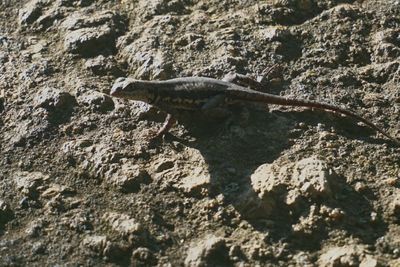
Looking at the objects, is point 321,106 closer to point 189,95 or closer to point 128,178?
point 189,95

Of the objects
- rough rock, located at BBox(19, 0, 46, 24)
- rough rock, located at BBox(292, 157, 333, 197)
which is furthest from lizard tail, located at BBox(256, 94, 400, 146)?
rough rock, located at BBox(19, 0, 46, 24)

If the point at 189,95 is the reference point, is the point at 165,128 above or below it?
A: below

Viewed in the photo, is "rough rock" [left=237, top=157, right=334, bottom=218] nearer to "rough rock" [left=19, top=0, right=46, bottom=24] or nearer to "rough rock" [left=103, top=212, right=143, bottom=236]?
"rough rock" [left=103, top=212, right=143, bottom=236]

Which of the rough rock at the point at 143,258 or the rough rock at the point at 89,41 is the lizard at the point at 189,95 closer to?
the rough rock at the point at 89,41

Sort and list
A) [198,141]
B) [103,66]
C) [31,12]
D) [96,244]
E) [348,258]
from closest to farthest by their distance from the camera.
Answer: [348,258]
[96,244]
[198,141]
[103,66]
[31,12]

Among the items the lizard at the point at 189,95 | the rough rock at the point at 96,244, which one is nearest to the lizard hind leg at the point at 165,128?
the lizard at the point at 189,95

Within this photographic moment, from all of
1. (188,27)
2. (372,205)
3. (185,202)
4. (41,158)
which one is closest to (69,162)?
(41,158)

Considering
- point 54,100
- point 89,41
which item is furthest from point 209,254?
point 89,41

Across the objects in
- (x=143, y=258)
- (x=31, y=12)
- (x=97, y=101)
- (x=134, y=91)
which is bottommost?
(x=143, y=258)
